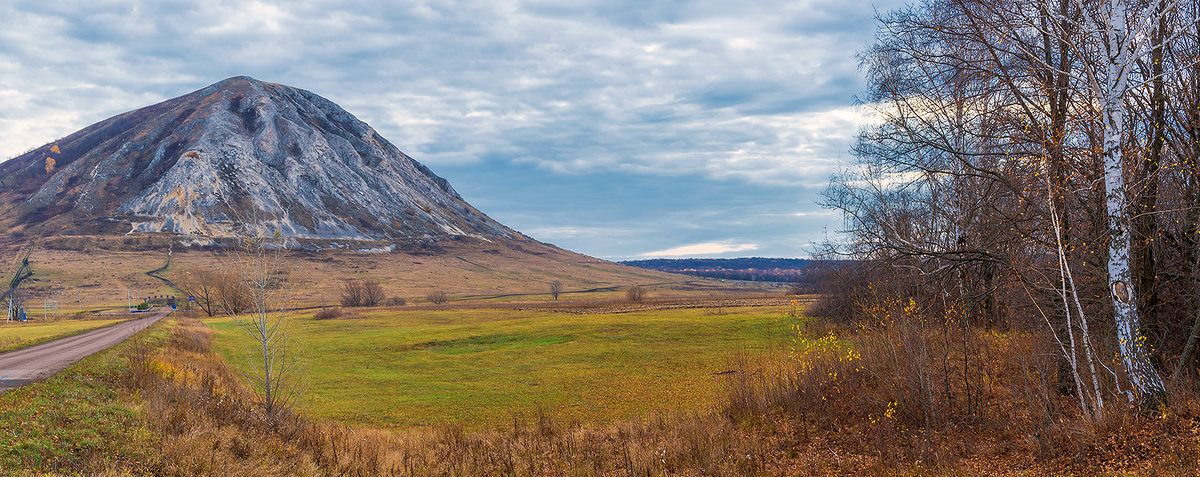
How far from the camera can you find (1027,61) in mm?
13367

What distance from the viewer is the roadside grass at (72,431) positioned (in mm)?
11781

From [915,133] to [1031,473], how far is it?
22.9 ft

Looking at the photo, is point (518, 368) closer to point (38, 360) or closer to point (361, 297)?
point (38, 360)

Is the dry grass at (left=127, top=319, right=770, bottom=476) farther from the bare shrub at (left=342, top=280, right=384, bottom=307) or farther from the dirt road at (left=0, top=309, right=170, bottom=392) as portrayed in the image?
the bare shrub at (left=342, top=280, right=384, bottom=307)

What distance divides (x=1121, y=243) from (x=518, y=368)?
29.8 meters

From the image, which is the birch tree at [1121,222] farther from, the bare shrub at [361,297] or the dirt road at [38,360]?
the bare shrub at [361,297]

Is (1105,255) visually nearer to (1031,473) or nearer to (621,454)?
(1031,473)

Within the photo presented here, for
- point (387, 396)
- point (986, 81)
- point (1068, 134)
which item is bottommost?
point (387, 396)

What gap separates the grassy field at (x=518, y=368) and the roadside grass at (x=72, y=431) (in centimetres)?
776

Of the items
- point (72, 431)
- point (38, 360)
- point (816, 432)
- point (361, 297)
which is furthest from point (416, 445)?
point (361, 297)

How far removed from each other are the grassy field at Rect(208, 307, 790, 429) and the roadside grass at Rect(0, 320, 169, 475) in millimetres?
7760

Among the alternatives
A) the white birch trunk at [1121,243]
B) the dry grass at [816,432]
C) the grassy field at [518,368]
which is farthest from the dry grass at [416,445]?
the white birch trunk at [1121,243]

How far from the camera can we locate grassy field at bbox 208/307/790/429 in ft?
81.6

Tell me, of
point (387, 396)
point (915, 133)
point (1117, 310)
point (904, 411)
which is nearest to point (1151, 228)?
point (1117, 310)
